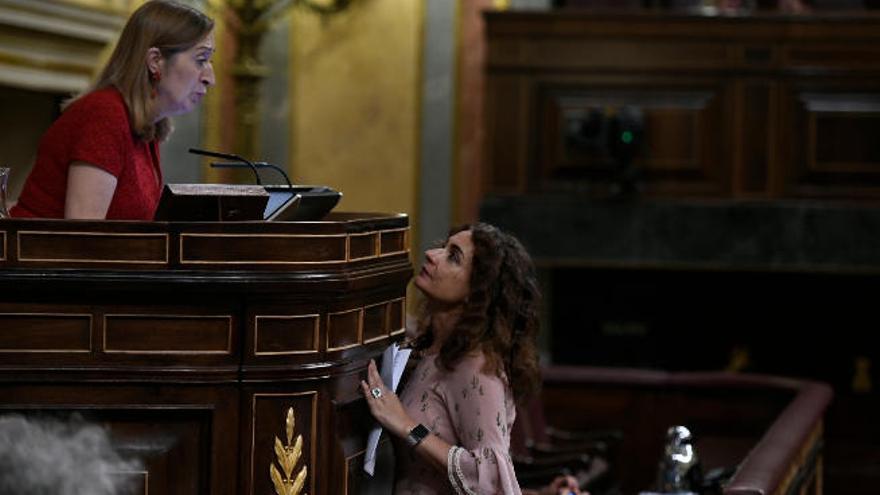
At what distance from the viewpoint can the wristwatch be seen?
11.9ft

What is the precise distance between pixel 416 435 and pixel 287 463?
0.33 m

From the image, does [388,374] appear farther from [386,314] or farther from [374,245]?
[374,245]

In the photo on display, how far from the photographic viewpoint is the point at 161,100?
12.4ft

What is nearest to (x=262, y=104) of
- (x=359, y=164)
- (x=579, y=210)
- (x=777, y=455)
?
(x=359, y=164)

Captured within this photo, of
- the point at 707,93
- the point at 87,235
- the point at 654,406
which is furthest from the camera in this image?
the point at 707,93

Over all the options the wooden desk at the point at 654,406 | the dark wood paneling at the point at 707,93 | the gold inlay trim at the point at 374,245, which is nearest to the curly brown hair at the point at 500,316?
the gold inlay trim at the point at 374,245

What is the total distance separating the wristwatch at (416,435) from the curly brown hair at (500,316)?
0.15 m

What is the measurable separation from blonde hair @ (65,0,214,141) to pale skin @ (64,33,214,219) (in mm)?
14

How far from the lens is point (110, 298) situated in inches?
130

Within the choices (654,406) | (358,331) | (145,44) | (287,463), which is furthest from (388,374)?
(654,406)

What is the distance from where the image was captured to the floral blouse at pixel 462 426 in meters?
3.59

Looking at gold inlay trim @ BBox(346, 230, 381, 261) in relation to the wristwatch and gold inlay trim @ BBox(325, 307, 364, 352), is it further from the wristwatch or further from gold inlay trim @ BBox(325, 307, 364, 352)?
the wristwatch

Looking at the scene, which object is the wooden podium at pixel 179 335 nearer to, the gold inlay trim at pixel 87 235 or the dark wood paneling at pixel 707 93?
the gold inlay trim at pixel 87 235

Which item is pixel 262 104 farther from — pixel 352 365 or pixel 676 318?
pixel 352 365
